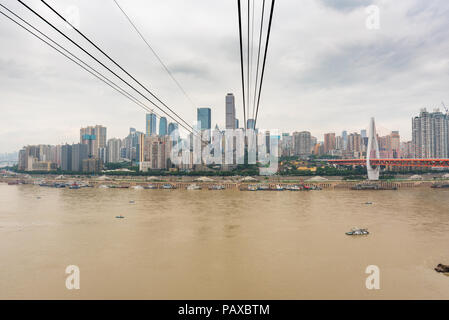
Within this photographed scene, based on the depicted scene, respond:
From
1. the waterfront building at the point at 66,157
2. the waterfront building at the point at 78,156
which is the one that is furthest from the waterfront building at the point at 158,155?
the waterfront building at the point at 66,157

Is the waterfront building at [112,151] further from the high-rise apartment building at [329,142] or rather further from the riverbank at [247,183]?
the high-rise apartment building at [329,142]

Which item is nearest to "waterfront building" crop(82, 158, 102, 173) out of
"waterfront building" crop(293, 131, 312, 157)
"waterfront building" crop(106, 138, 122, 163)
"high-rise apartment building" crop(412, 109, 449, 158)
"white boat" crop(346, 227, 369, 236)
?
"waterfront building" crop(106, 138, 122, 163)

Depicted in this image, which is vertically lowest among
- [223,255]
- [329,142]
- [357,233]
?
[223,255]

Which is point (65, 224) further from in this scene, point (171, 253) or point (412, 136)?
point (412, 136)

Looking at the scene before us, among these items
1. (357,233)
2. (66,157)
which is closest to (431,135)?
(357,233)

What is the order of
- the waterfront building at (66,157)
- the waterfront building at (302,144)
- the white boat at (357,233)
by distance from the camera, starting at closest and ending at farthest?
the white boat at (357,233) < the waterfront building at (66,157) < the waterfront building at (302,144)

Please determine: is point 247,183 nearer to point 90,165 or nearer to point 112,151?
point 90,165

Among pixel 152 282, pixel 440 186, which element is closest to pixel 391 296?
pixel 152 282

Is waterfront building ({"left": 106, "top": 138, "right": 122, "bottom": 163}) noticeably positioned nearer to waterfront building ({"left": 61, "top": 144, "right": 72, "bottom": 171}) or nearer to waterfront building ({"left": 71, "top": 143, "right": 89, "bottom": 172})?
waterfront building ({"left": 61, "top": 144, "right": 72, "bottom": 171})

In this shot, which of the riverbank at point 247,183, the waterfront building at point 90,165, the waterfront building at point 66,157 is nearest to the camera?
the riverbank at point 247,183
